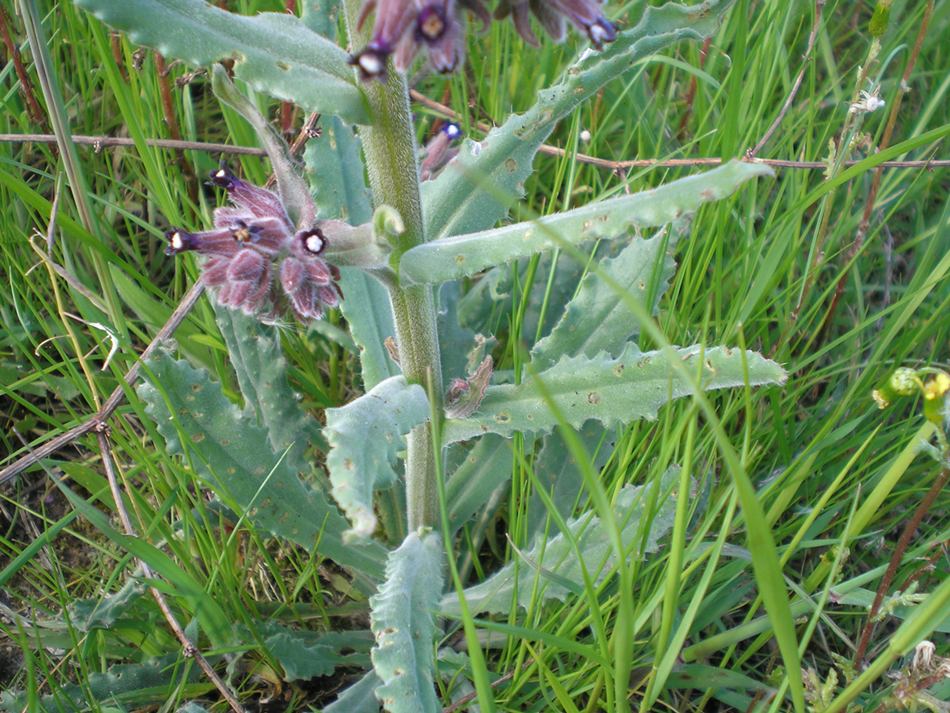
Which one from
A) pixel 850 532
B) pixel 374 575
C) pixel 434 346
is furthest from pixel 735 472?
pixel 374 575

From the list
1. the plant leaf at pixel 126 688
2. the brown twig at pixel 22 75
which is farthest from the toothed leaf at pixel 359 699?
the brown twig at pixel 22 75

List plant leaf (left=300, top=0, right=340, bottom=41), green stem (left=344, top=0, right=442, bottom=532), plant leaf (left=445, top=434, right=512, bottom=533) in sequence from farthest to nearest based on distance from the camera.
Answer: plant leaf (left=445, top=434, right=512, bottom=533), plant leaf (left=300, top=0, right=340, bottom=41), green stem (left=344, top=0, right=442, bottom=532)

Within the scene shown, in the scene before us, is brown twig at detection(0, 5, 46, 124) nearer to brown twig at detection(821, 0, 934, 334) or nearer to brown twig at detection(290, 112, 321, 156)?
brown twig at detection(290, 112, 321, 156)

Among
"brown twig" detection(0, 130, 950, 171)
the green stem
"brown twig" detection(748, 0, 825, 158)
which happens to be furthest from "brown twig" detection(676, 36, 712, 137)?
the green stem

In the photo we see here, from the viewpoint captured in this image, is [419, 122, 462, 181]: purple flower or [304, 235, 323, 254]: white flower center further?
[419, 122, 462, 181]: purple flower

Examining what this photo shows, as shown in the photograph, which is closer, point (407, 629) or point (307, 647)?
point (407, 629)

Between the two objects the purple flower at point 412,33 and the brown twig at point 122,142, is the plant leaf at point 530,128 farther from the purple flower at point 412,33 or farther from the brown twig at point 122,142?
the brown twig at point 122,142

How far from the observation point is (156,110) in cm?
349

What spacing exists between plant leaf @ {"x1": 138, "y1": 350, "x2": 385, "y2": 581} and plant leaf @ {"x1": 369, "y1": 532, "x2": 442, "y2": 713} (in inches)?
12.2

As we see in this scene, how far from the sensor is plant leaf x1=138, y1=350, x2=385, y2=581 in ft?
8.96

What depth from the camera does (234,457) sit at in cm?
285

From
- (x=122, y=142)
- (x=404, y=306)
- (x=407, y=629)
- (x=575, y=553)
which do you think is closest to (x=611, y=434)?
(x=575, y=553)

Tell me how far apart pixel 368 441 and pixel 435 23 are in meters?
0.97

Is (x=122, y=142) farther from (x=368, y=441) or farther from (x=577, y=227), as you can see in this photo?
(x=577, y=227)
